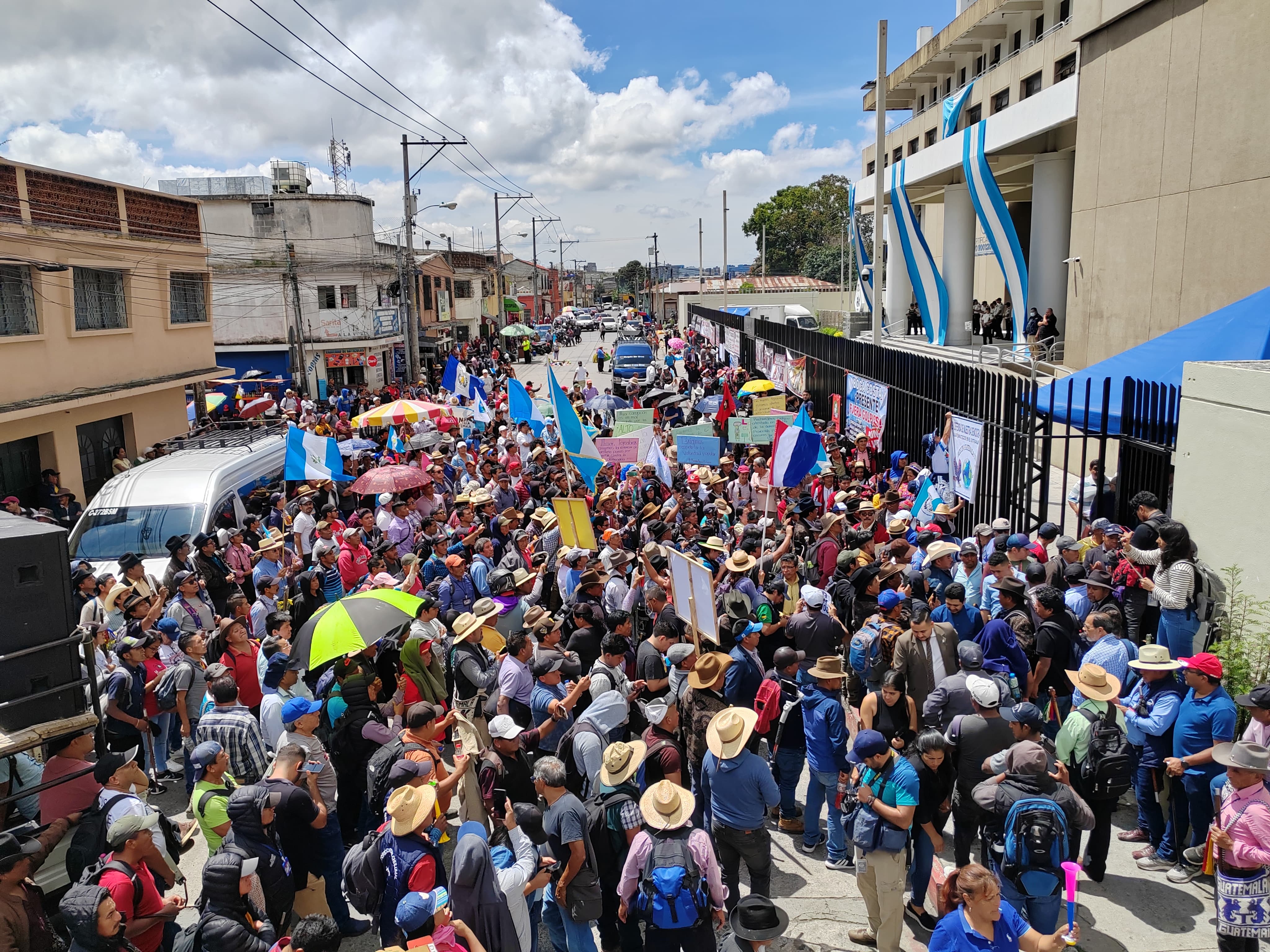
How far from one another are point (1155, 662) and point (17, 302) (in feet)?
59.3

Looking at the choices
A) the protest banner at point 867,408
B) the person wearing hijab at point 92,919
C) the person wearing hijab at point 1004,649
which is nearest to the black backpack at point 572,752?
the person wearing hijab at point 92,919

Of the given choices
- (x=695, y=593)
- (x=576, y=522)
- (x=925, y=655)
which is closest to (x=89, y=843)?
(x=695, y=593)

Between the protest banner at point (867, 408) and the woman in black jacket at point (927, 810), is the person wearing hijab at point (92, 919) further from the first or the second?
the protest banner at point (867, 408)

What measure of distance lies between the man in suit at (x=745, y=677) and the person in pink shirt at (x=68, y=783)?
3822 mm

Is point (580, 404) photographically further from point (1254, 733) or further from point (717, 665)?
point (1254, 733)

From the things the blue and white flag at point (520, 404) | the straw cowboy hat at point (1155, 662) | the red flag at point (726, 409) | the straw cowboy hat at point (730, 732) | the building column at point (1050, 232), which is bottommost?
the straw cowboy hat at point (730, 732)

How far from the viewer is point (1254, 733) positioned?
16.5 ft

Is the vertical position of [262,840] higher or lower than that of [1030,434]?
lower

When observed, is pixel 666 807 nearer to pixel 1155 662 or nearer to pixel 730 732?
pixel 730 732

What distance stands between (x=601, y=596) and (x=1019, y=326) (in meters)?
21.0

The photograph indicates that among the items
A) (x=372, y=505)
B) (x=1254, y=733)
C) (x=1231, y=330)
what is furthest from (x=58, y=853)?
(x=1231, y=330)

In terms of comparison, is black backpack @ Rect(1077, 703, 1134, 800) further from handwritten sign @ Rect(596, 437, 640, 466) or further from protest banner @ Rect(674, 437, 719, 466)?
handwritten sign @ Rect(596, 437, 640, 466)

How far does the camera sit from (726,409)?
745 inches

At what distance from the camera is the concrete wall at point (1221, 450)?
7.01 m
